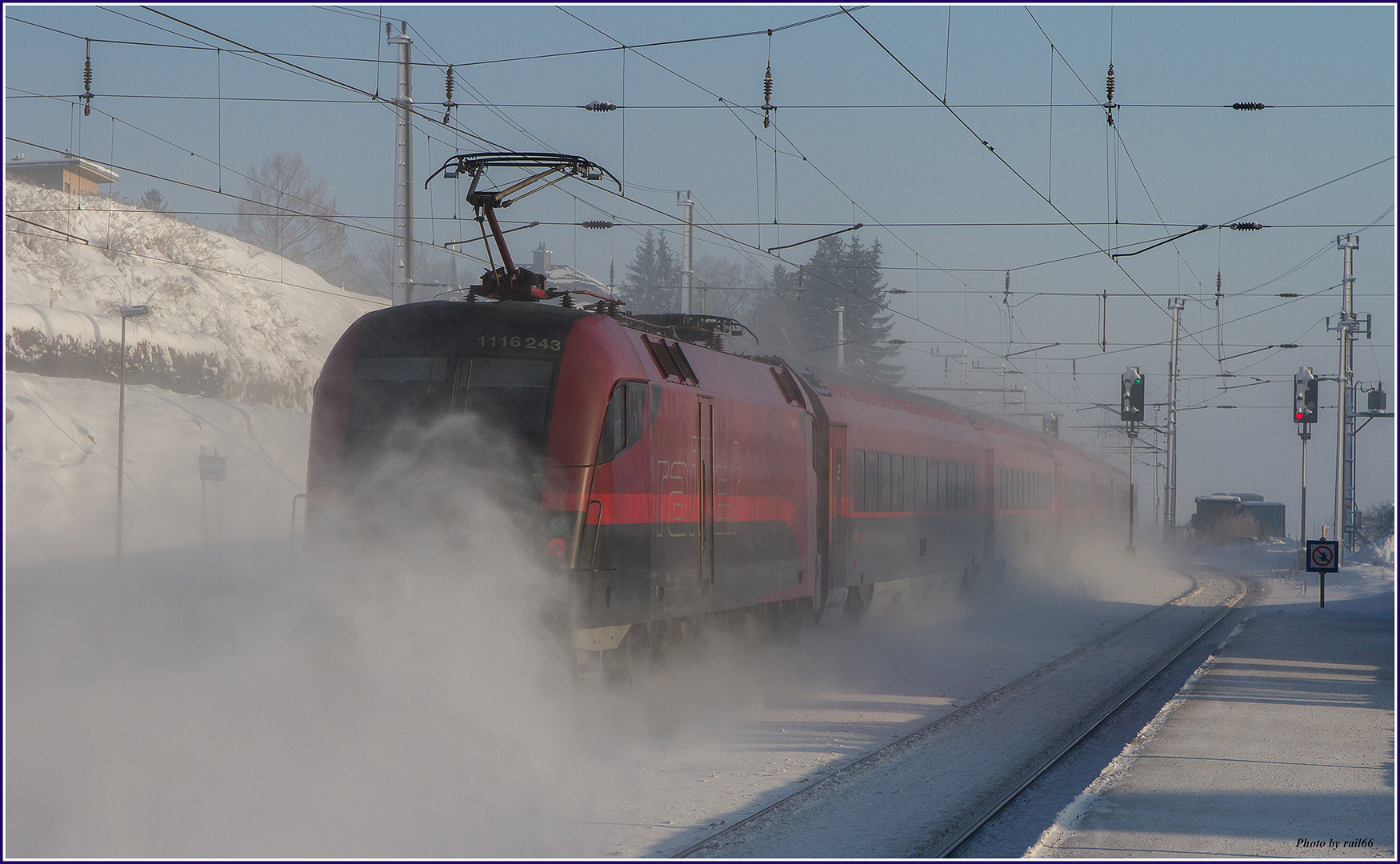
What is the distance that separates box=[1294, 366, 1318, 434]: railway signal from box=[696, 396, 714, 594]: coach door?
74.9 ft

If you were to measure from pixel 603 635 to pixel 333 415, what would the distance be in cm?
304

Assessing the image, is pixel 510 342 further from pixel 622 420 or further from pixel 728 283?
pixel 728 283

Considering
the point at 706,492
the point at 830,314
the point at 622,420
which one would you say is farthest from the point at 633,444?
the point at 830,314

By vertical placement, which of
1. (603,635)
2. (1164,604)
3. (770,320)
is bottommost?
(1164,604)

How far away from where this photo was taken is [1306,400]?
99.2 ft

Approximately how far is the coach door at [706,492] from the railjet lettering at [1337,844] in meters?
5.95

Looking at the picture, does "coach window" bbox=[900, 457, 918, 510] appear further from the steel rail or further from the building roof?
the building roof

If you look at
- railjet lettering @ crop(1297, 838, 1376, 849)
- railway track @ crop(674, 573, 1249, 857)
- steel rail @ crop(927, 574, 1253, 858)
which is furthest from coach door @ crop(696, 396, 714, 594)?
railjet lettering @ crop(1297, 838, 1376, 849)

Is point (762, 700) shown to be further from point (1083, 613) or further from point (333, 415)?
point (1083, 613)

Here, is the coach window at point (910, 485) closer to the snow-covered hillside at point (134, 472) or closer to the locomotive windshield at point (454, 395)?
the locomotive windshield at point (454, 395)

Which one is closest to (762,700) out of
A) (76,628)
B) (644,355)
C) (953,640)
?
(644,355)

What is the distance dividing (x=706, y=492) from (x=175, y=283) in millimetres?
55930

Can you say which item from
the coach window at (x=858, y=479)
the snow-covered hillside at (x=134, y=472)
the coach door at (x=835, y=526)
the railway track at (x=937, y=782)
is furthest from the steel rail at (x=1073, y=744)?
the snow-covered hillside at (x=134, y=472)

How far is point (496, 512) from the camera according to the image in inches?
406
